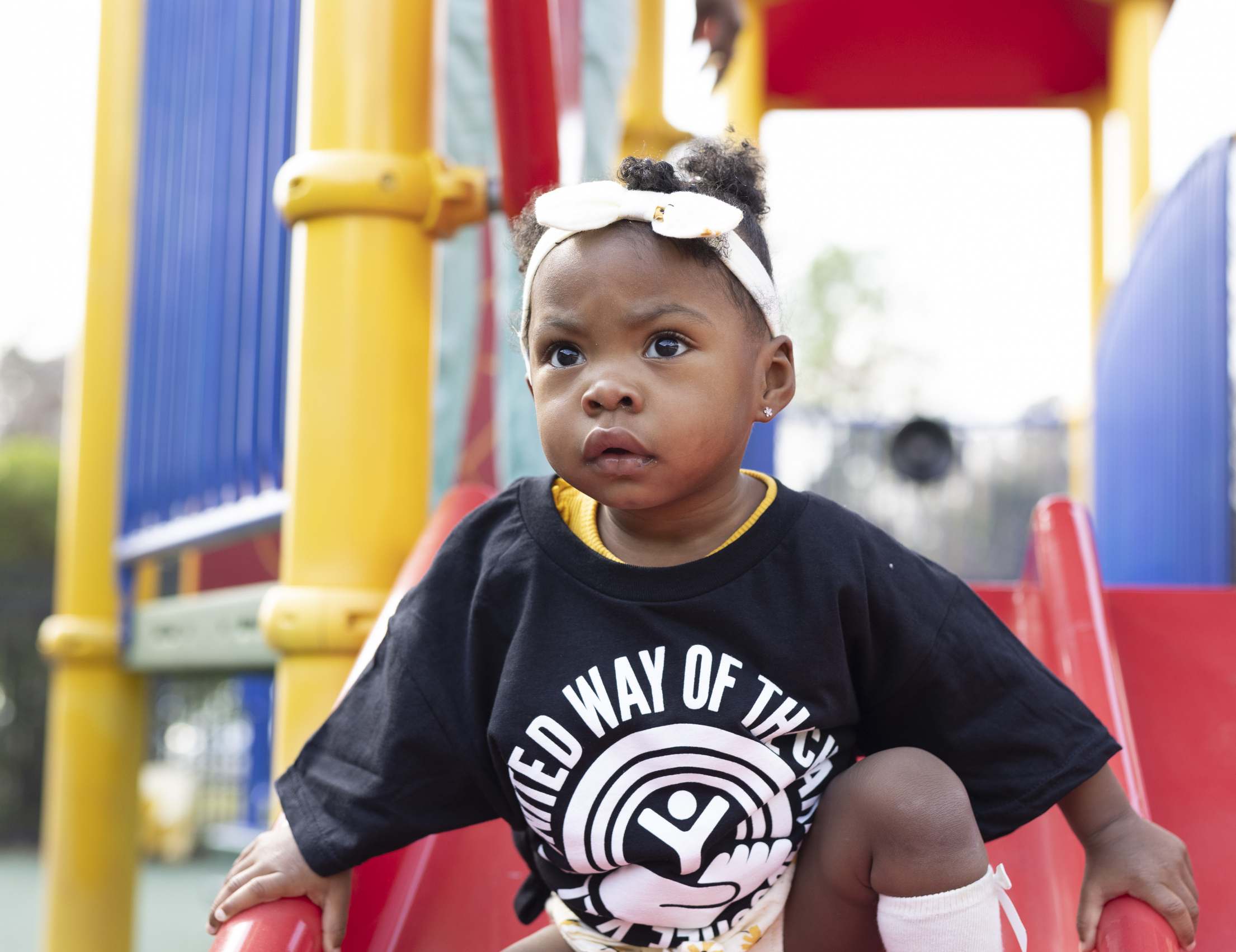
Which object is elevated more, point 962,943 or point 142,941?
point 962,943

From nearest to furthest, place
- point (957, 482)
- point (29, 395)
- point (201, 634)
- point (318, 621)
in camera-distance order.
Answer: point (318, 621) → point (201, 634) → point (957, 482) → point (29, 395)

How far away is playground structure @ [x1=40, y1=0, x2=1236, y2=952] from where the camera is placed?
1408 mm

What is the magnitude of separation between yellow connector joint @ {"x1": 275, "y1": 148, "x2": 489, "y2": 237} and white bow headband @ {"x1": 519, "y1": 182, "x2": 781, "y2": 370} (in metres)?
0.74

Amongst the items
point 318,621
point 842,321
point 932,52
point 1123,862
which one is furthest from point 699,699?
point 842,321

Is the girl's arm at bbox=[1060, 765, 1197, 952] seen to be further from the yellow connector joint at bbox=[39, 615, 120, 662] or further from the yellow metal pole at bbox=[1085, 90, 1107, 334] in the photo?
the yellow metal pole at bbox=[1085, 90, 1107, 334]

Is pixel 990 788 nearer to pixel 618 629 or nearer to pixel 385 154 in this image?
pixel 618 629

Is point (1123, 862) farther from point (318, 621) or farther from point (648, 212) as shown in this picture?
point (318, 621)

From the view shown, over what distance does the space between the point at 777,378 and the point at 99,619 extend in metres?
2.07

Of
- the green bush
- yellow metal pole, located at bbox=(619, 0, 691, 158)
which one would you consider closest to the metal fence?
yellow metal pole, located at bbox=(619, 0, 691, 158)

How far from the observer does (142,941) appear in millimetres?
4008

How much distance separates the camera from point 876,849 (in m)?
0.98

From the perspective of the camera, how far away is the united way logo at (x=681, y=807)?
102 cm

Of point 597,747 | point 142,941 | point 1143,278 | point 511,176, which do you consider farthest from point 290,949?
point 142,941

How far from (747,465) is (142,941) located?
2868mm
